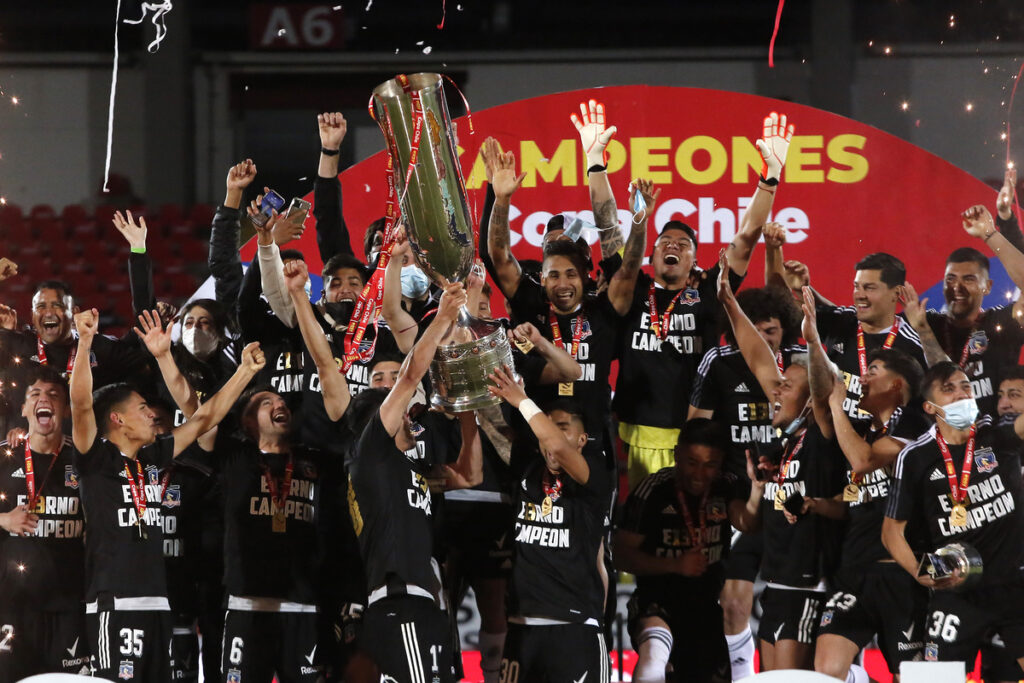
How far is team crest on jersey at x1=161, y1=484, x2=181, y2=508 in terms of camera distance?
4.29 m

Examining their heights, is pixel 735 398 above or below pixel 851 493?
above

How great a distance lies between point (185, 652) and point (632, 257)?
2.40 meters

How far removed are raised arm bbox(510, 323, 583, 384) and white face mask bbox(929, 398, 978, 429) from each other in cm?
144

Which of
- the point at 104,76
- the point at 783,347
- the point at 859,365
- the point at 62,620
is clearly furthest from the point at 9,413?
the point at 859,365

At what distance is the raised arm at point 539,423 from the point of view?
381 centimetres

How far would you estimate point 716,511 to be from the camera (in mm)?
4262

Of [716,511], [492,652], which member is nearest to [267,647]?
[492,652]

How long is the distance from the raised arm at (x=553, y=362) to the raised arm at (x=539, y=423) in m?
0.35

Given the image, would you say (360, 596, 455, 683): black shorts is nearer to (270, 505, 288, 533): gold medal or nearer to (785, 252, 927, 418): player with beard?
(270, 505, 288, 533): gold medal

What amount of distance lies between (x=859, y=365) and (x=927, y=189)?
78 centimetres

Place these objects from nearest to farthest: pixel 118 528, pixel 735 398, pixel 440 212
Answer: pixel 440 212 → pixel 118 528 → pixel 735 398

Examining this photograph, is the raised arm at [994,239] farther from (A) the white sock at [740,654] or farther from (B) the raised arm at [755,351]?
(A) the white sock at [740,654]

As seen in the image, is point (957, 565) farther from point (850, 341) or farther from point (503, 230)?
point (503, 230)

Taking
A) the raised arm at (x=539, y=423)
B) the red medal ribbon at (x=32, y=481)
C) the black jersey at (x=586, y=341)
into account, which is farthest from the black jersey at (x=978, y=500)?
the red medal ribbon at (x=32, y=481)
